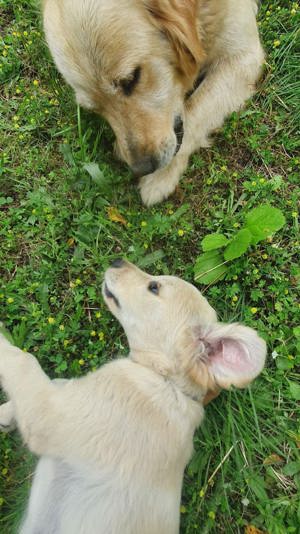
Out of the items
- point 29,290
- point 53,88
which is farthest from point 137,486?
point 53,88

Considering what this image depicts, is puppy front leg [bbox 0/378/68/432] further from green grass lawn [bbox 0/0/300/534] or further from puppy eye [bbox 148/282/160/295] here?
puppy eye [bbox 148/282/160/295]

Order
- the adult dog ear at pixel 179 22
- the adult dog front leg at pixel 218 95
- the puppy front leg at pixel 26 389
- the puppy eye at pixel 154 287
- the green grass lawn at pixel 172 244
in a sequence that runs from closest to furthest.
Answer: the puppy front leg at pixel 26 389 < the adult dog ear at pixel 179 22 < the puppy eye at pixel 154 287 < the green grass lawn at pixel 172 244 < the adult dog front leg at pixel 218 95

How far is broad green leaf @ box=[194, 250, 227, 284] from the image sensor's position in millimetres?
3338

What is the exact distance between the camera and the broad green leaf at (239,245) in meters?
3.21

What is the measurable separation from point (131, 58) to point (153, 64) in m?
0.16

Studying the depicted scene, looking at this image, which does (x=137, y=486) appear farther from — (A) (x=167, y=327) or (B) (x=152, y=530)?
(A) (x=167, y=327)

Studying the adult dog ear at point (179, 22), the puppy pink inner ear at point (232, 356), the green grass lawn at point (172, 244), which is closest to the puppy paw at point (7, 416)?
the green grass lawn at point (172, 244)

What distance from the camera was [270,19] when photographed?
12.6 feet

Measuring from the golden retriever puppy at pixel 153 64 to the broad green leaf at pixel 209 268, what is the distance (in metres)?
0.56

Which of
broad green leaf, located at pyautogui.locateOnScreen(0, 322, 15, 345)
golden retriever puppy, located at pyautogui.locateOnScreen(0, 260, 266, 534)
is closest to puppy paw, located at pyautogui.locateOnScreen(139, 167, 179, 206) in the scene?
golden retriever puppy, located at pyautogui.locateOnScreen(0, 260, 266, 534)

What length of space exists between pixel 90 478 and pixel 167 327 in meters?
0.88

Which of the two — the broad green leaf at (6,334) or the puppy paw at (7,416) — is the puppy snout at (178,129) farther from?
the puppy paw at (7,416)

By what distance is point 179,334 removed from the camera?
265cm

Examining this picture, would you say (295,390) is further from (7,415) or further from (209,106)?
(209,106)
